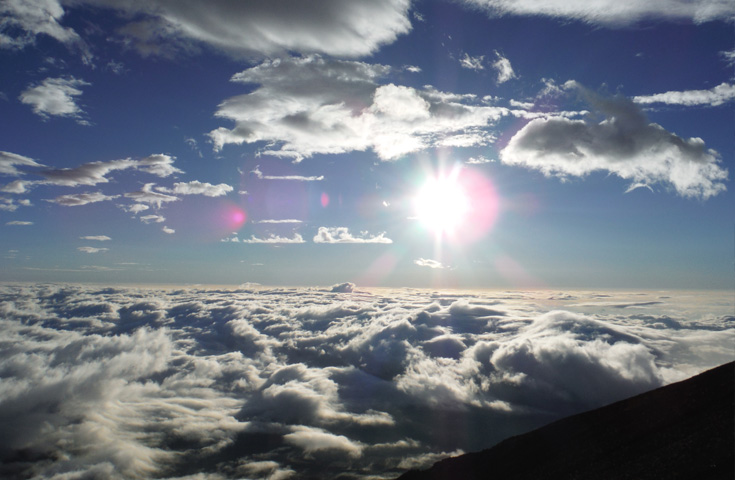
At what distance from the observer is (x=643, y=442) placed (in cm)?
5188

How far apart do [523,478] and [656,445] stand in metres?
23.6

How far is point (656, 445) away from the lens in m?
48.7

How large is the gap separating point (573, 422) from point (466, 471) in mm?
28495

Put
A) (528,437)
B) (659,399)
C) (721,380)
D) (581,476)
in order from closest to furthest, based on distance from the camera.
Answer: (581,476)
(721,380)
(659,399)
(528,437)

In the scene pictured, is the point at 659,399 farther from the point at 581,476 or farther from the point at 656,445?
the point at 581,476

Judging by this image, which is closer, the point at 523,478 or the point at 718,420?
the point at 718,420

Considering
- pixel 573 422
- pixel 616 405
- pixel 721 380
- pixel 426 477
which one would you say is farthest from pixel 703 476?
pixel 426 477

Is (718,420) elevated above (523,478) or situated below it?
above

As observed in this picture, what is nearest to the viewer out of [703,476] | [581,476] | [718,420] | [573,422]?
[703,476]

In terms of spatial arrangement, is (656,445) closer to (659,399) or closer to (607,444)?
(607,444)

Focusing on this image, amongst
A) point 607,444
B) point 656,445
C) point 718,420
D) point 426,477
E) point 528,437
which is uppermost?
point 718,420

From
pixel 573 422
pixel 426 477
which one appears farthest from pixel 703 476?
pixel 426 477

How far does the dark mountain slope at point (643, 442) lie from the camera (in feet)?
135

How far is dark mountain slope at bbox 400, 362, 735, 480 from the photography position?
41.1 meters
